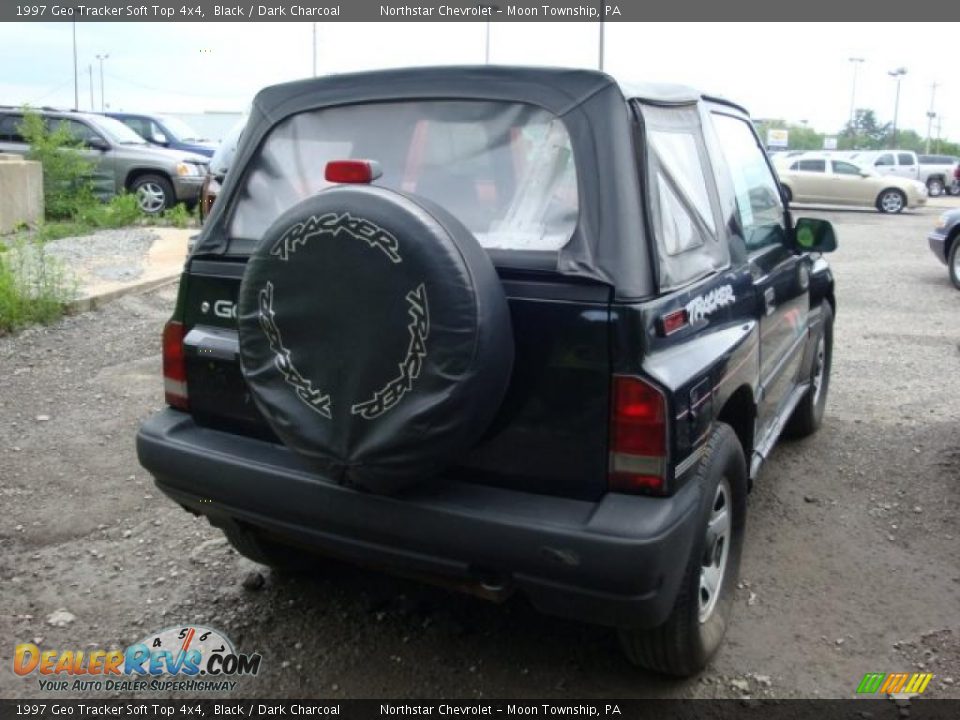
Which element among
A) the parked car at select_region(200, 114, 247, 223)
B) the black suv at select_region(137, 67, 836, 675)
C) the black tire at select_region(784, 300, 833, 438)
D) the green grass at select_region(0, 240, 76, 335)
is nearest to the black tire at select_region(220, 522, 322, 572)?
the black suv at select_region(137, 67, 836, 675)

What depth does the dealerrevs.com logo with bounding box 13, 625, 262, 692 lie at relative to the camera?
2.96 m

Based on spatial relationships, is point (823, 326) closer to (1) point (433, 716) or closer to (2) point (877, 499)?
(2) point (877, 499)

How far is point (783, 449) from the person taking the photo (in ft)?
16.8

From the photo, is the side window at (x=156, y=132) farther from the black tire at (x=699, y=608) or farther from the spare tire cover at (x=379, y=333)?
the black tire at (x=699, y=608)

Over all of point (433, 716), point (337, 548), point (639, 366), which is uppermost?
point (639, 366)

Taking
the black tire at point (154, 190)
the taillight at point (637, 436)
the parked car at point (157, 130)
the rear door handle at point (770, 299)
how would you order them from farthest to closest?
the parked car at point (157, 130) → the black tire at point (154, 190) → the rear door handle at point (770, 299) → the taillight at point (637, 436)

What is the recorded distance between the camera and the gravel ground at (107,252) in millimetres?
9531

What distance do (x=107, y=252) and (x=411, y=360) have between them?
31.7 ft

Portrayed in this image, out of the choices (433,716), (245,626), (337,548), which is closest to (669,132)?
(337,548)

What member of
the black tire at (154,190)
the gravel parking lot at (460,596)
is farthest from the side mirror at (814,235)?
the black tire at (154,190)

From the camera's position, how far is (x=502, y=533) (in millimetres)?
2424

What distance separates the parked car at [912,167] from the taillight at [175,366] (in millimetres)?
32211

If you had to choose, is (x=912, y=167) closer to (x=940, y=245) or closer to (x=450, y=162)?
(x=940, y=245)

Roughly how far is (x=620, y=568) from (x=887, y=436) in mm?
3544
